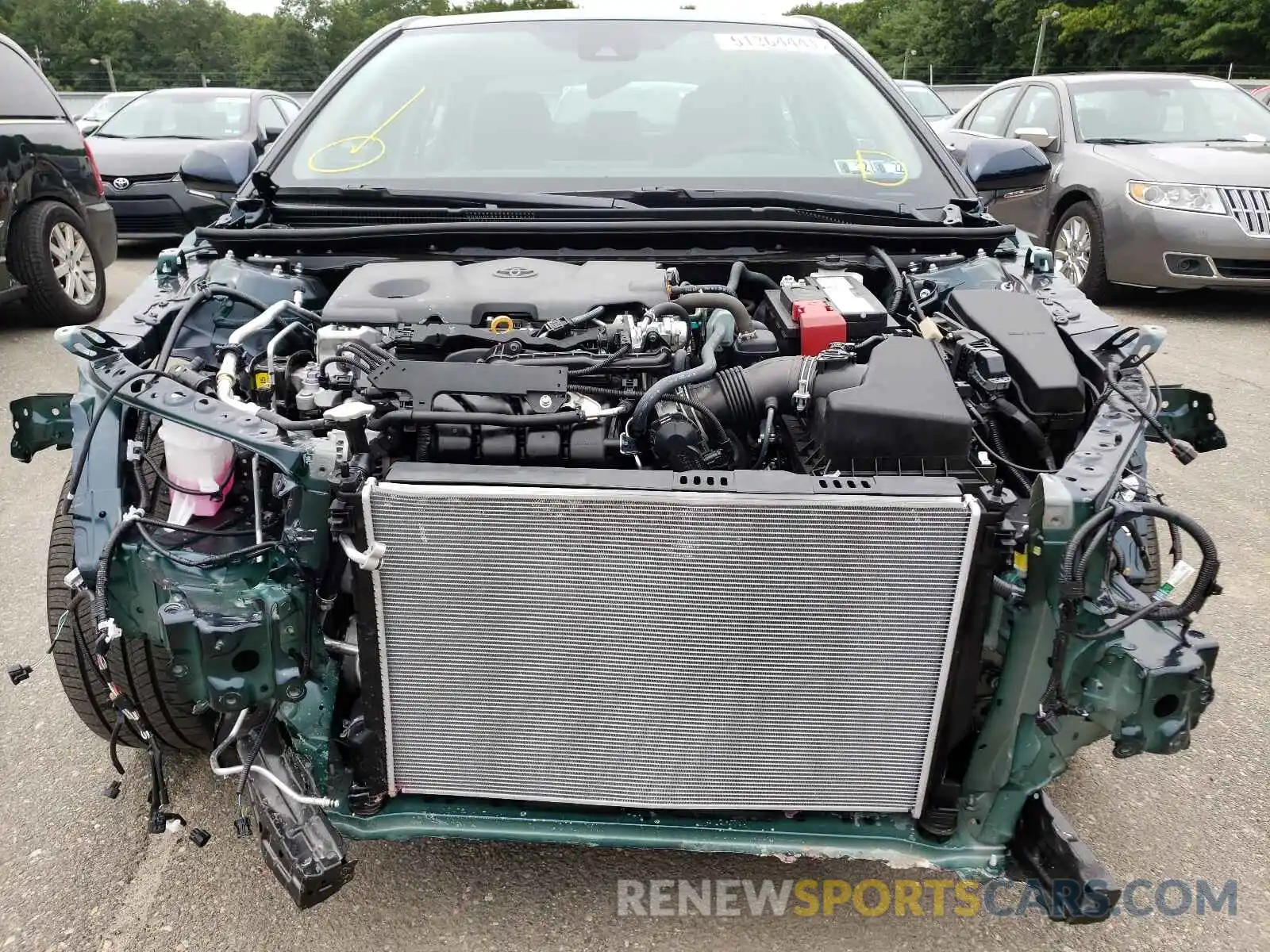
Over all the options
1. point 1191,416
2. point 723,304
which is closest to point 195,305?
point 723,304

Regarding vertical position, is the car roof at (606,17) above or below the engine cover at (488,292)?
above

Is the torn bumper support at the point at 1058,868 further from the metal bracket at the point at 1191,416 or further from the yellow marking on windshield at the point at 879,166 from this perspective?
the yellow marking on windshield at the point at 879,166

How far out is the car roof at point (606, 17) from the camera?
2.95m

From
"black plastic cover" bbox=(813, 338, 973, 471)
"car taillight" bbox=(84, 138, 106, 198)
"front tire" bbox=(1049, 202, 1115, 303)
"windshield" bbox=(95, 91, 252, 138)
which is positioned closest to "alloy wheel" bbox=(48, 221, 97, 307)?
"car taillight" bbox=(84, 138, 106, 198)

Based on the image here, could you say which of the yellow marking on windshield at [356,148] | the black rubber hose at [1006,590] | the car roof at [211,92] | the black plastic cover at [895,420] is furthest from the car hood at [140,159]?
the black rubber hose at [1006,590]

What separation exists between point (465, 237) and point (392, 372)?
29.4 inches

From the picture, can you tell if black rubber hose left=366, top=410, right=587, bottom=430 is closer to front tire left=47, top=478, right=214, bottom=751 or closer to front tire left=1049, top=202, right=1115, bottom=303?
front tire left=47, top=478, right=214, bottom=751

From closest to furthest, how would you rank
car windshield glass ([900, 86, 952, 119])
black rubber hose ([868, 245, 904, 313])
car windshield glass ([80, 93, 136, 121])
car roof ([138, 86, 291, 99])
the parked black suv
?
1. black rubber hose ([868, 245, 904, 313])
2. the parked black suv
3. car roof ([138, 86, 291, 99])
4. car windshield glass ([80, 93, 136, 121])
5. car windshield glass ([900, 86, 952, 119])

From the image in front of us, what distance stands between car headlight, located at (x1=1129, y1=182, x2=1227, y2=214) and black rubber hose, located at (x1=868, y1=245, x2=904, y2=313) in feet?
14.6

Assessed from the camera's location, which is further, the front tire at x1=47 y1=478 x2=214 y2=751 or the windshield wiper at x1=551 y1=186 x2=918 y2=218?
the windshield wiper at x1=551 y1=186 x2=918 y2=218

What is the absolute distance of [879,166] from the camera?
2.63 m

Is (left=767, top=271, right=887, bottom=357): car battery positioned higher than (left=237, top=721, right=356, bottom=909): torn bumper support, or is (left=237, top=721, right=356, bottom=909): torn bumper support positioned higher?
(left=767, top=271, right=887, bottom=357): car battery

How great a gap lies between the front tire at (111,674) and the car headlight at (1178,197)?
6.09m

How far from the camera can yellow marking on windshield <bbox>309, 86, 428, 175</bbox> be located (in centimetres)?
262
